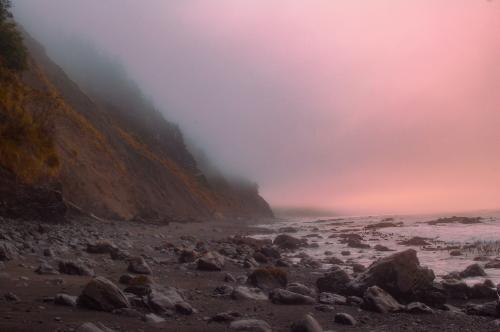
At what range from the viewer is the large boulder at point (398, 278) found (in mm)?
11367

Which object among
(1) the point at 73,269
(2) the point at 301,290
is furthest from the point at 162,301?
(2) the point at 301,290

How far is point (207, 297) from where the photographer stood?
1026 cm

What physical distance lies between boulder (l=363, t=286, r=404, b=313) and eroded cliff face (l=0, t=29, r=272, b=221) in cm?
1854

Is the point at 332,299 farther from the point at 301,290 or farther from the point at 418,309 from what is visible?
the point at 418,309

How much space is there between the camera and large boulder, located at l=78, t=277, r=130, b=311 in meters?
7.58

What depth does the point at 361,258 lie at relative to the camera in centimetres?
2402

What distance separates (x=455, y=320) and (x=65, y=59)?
101694 millimetres

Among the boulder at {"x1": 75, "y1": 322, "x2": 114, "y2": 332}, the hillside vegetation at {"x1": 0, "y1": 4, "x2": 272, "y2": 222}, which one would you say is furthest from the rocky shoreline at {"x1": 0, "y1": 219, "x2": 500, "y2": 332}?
the hillside vegetation at {"x1": 0, "y1": 4, "x2": 272, "y2": 222}

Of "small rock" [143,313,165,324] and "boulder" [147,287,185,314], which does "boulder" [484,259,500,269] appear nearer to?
"boulder" [147,287,185,314]

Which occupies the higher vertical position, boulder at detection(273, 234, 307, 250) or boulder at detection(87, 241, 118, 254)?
boulder at detection(87, 241, 118, 254)

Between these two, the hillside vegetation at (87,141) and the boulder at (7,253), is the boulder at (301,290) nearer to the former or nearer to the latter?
the boulder at (7,253)

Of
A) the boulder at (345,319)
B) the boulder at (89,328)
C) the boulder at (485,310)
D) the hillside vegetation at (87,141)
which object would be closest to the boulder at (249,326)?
the boulder at (345,319)

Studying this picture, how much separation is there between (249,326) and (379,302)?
3749 millimetres

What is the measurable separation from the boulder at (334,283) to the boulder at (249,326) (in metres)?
5.11
